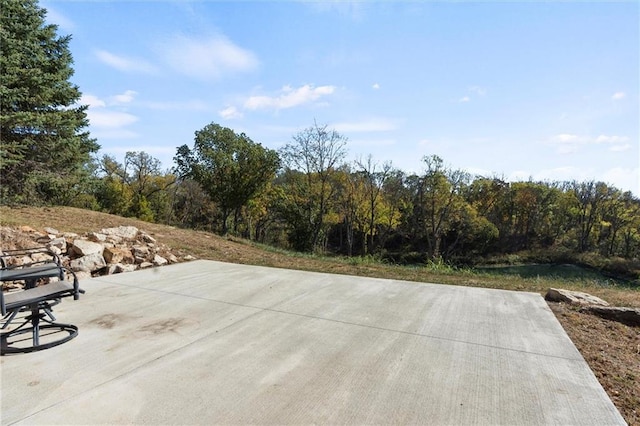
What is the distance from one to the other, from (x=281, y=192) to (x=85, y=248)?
71.4 feet

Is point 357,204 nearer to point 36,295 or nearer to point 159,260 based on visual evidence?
point 159,260

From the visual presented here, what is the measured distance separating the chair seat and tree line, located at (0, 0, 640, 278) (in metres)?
6.77

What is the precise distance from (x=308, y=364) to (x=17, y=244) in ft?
18.3

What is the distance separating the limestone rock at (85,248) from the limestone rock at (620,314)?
7337 mm

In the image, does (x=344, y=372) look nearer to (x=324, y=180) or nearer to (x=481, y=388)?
(x=481, y=388)

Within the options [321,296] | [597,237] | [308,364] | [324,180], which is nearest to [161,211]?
[324,180]

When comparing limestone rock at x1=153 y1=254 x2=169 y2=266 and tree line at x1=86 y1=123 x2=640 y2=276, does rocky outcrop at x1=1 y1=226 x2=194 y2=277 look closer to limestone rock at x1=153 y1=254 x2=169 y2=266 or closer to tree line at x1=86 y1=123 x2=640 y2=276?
limestone rock at x1=153 y1=254 x2=169 y2=266

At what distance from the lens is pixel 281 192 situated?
27.5m

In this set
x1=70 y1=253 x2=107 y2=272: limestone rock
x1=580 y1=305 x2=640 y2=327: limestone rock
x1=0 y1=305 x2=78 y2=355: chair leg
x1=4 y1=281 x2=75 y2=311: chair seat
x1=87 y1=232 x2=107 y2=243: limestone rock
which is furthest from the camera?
x1=87 y1=232 x2=107 y2=243: limestone rock

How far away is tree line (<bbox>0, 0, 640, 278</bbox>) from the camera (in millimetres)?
9797

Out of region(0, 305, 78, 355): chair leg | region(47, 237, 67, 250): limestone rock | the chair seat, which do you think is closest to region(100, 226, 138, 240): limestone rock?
region(47, 237, 67, 250): limestone rock

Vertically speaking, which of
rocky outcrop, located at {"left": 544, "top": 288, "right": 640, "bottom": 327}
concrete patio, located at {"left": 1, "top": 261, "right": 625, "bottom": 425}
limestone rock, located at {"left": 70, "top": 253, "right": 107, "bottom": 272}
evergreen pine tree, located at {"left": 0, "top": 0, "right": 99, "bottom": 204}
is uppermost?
evergreen pine tree, located at {"left": 0, "top": 0, "right": 99, "bottom": 204}

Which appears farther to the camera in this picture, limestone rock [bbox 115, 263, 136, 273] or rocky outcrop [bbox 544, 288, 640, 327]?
limestone rock [bbox 115, 263, 136, 273]

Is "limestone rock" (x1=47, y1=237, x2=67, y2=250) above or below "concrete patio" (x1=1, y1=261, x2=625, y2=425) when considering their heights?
above
